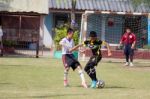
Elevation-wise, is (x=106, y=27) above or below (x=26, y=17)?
below

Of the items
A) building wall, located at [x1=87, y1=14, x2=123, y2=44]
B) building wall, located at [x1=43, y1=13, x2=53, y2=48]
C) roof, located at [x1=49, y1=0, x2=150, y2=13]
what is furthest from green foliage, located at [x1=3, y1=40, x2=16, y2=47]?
building wall, located at [x1=43, y1=13, x2=53, y2=48]

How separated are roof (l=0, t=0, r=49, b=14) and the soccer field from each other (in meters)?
16.6

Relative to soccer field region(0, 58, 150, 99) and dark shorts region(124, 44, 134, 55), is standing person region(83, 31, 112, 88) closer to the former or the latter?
soccer field region(0, 58, 150, 99)

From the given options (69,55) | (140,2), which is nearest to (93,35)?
(69,55)

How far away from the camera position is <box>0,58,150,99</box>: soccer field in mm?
13375

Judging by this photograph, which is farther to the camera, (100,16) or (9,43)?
(100,16)

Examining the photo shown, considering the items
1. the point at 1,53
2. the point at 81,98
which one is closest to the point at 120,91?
the point at 81,98

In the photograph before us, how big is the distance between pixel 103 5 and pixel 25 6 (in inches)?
232

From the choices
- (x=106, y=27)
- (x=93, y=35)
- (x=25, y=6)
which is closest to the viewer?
(x=93, y=35)

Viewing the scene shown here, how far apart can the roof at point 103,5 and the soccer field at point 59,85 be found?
17.1 metres

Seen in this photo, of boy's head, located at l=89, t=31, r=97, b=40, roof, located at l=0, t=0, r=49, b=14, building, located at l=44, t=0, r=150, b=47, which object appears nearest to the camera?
boy's head, located at l=89, t=31, r=97, b=40

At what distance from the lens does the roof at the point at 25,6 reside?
3902 centimetres

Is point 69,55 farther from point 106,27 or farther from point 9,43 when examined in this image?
point 106,27

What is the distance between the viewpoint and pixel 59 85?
16.3m
